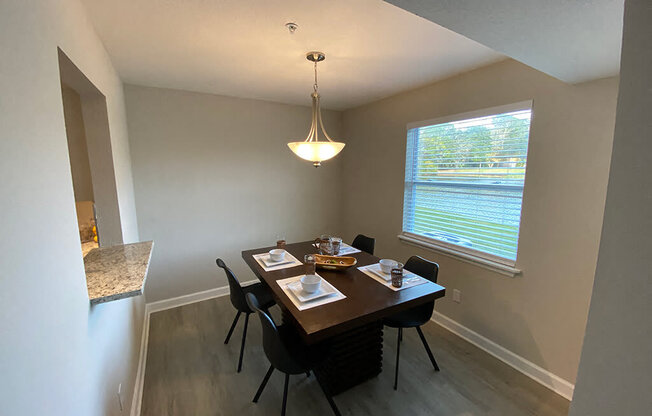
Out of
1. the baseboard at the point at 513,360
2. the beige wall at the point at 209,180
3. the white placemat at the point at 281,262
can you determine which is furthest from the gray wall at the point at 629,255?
the beige wall at the point at 209,180

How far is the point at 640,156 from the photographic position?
1.87 feet

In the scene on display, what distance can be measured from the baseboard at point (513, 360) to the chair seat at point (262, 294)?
5.74 feet

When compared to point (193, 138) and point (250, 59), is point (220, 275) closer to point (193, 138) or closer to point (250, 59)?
point (193, 138)

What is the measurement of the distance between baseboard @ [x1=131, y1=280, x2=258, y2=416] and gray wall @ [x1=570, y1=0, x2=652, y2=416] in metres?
2.33

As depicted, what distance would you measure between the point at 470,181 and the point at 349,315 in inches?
67.8

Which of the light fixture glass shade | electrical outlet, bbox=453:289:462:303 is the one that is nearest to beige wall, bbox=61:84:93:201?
the light fixture glass shade

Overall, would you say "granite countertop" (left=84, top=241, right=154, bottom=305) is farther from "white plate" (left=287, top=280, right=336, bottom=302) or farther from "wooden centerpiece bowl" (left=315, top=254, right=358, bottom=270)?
"wooden centerpiece bowl" (left=315, top=254, right=358, bottom=270)

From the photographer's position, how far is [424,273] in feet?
6.85

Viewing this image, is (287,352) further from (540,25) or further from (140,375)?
(540,25)

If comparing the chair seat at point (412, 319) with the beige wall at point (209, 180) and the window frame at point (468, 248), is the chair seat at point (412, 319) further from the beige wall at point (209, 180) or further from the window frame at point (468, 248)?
the beige wall at point (209, 180)

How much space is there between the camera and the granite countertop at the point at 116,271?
112 centimetres

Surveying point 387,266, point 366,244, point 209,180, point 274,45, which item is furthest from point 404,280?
point 209,180

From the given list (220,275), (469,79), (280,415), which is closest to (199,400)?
(280,415)

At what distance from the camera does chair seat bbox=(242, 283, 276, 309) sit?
223cm
